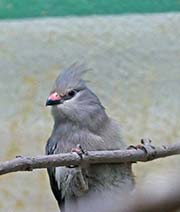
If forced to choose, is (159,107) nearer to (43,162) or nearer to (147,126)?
(147,126)

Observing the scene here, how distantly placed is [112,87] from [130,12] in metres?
0.32

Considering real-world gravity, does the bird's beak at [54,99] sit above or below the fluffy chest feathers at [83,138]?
above

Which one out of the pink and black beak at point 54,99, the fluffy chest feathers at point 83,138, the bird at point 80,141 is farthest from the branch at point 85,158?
the pink and black beak at point 54,99

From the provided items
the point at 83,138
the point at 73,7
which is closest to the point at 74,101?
the point at 83,138

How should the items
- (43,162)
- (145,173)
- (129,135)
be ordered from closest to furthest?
1. (43,162)
2. (145,173)
3. (129,135)

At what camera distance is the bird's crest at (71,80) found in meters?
1.84

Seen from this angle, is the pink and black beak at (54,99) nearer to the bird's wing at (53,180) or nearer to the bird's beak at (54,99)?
the bird's beak at (54,99)

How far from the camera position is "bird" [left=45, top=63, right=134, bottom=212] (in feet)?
5.19

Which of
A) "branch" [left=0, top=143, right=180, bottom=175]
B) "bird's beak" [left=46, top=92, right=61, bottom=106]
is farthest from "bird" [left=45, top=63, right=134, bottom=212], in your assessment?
"branch" [left=0, top=143, right=180, bottom=175]

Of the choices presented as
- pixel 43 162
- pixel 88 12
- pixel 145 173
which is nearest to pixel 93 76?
pixel 88 12

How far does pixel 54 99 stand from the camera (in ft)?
5.81

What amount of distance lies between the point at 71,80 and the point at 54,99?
12 cm

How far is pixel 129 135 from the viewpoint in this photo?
2.61 m

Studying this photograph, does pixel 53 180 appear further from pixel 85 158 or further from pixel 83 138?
pixel 85 158
